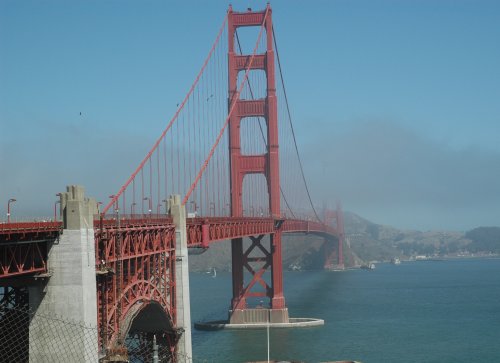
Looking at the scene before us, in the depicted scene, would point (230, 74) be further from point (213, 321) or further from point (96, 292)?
point (96, 292)

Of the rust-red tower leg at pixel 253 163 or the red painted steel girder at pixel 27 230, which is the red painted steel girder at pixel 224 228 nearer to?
the rust-red tower leg at pixel 253 163

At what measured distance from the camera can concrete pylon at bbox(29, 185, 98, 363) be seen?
2877 cm

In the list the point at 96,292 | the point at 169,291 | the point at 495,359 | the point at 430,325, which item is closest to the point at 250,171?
the point at 430,325

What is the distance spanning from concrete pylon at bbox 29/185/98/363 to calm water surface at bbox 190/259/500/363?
24264mm

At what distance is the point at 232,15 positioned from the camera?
247 ft

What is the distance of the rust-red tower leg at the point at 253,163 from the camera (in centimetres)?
7156

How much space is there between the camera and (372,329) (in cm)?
6856

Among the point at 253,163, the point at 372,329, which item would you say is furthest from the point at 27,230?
the point at 253,163

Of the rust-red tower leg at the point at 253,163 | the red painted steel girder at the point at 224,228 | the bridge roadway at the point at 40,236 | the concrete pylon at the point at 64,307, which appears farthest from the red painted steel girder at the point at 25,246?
the rust-red tower leg at the point at 253,163

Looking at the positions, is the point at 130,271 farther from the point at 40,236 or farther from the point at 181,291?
the point at 40,236

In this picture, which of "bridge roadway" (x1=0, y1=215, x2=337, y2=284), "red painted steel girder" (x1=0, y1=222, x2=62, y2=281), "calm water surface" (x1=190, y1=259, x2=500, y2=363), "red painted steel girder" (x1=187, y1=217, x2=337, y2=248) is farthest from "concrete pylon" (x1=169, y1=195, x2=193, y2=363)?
"red painted steel girder" (x1=0, y1=222, x2=62, y2=281)

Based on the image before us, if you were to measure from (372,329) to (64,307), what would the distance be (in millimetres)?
42963

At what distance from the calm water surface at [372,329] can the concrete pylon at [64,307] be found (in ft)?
79.6

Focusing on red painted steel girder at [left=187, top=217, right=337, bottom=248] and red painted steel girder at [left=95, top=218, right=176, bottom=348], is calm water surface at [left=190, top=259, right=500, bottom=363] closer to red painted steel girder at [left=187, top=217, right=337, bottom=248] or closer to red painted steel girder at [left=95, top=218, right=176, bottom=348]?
red painted steel girder at [left=187, top=217, right=337, bottom=248]
